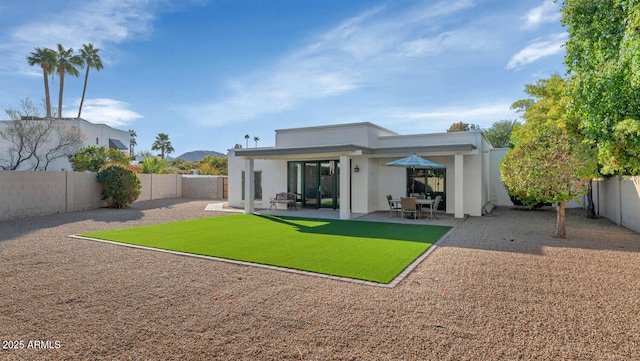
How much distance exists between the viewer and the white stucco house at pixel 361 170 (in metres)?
14.2

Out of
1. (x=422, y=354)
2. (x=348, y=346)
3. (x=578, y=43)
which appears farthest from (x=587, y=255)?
(x=348, y=346)

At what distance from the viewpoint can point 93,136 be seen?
36000 mm

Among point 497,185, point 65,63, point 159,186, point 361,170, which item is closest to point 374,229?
point 361,170

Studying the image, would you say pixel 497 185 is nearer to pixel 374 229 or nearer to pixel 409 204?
pixel 409 204

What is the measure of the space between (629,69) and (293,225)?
9738mm

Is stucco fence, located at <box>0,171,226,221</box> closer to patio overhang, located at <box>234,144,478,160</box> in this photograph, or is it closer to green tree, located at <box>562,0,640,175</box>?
patio overhang, located at <box>234,144,478,160</box>

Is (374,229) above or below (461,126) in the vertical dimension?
below

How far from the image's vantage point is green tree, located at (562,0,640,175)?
6.39 metres

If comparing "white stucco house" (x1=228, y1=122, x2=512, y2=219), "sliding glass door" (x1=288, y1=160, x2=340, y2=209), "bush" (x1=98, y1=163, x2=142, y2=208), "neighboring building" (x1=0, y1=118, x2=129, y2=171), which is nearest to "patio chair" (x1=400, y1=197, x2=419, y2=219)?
"white stucco house" (x1=228, y1=122, x2=512, y2=219)

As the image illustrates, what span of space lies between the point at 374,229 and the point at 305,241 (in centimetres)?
300

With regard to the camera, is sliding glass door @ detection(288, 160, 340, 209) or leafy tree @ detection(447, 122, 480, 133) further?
leafy tree @ detection(447, 122, 480, 133)

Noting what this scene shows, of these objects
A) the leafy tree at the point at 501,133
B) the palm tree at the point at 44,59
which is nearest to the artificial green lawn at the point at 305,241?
the leafy tree at the point at 501,133

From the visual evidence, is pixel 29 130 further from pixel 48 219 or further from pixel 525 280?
pixel 525 280

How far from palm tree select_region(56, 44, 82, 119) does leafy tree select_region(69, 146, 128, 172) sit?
16573mm
